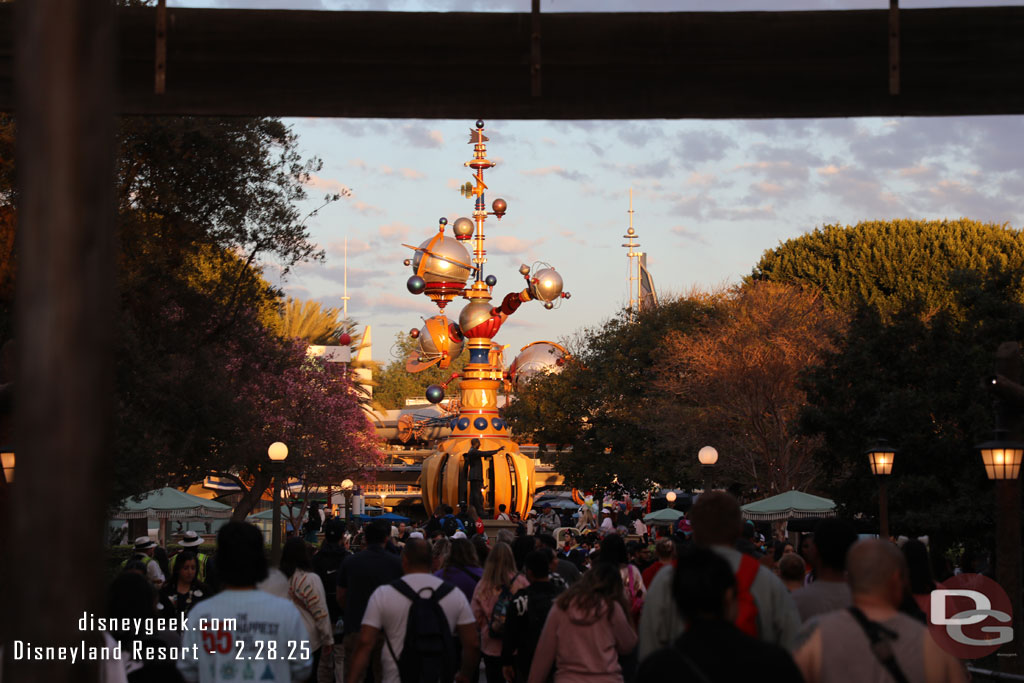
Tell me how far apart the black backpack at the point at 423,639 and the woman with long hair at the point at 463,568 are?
2.13 m

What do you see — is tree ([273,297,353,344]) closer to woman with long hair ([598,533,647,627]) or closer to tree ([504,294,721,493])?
tree ([504,294,721,493])

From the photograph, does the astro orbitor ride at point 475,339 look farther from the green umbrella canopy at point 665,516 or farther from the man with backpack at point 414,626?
the man with backpack at point 414,626

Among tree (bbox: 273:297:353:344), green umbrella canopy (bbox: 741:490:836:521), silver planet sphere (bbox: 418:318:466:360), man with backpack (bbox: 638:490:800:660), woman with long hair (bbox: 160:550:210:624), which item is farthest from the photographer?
tree (bbox: 273:297:353:344)

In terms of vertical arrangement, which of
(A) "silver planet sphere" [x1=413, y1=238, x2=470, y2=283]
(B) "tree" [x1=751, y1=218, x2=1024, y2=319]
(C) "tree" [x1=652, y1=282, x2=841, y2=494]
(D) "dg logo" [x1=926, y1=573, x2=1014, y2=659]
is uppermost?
A: (B) "tree" [x1=751, y1=218, x2=1024, y2=319]

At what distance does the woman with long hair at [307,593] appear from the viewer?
9711 millimetres

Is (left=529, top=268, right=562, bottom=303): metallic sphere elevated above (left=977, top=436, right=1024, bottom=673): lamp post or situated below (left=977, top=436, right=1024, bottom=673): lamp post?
above

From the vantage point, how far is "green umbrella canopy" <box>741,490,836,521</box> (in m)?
25.5

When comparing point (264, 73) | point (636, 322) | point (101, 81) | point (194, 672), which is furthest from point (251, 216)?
point (636, 322)

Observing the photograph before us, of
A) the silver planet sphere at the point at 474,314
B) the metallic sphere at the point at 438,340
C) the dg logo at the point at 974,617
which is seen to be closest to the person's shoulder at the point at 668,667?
the dg logo at the point at 974,617

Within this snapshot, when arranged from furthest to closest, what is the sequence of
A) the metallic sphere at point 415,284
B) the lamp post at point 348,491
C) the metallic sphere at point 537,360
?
the metallic sphere at point 537,360, the lamp post at point 348,491, the metallic sphere at point 415,284

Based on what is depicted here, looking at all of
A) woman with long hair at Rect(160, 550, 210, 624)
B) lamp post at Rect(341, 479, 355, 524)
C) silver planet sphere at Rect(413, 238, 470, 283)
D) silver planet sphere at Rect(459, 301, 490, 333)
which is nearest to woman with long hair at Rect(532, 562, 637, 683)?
woman with long hair at Rect(160, 550, 210, 624)

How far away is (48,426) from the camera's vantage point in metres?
3.92

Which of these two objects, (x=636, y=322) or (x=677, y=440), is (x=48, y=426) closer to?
(x=677, y=440)

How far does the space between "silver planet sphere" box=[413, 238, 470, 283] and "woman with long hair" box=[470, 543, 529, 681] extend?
93.4ft
